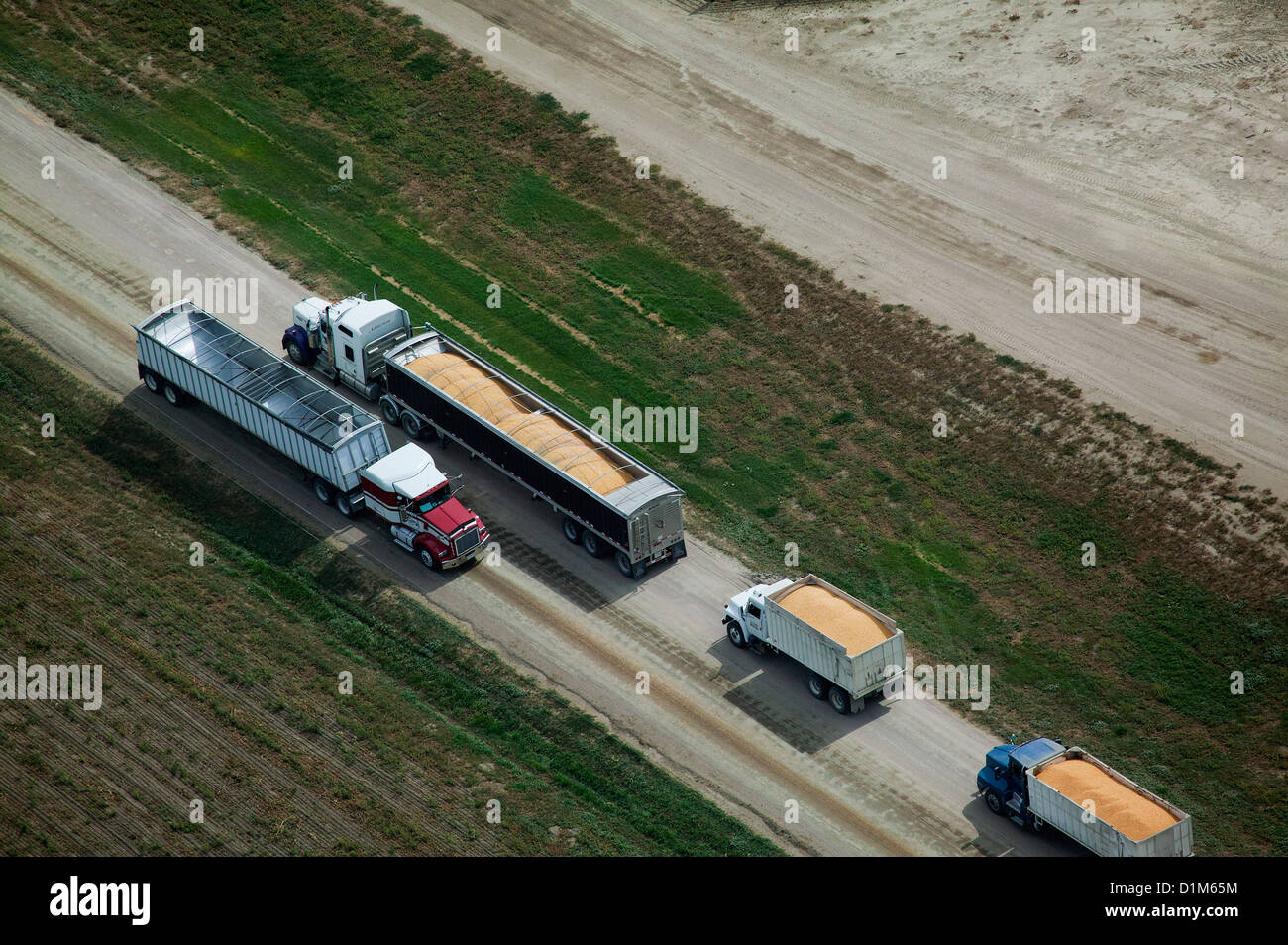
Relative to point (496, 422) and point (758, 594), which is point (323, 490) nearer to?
point (496, 422)

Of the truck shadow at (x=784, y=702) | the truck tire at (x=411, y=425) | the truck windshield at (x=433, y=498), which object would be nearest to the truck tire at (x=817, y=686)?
the truck shadow at (x=784, y=702)

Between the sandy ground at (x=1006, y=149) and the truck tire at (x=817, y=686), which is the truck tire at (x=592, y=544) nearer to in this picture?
the truck tire at (x=817, y=686)

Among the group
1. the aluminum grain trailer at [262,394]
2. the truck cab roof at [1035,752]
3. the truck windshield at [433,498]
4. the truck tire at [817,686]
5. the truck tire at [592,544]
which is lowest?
the truck tire at [817,686]

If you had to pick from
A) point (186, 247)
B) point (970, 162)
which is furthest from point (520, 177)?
point (970, 162)

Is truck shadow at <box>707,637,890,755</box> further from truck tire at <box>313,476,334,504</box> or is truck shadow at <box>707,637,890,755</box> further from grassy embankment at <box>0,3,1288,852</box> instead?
truck tire at <box>313,476,334,504</box>

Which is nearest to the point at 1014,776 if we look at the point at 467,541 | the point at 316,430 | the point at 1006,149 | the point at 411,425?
the point at 467,541

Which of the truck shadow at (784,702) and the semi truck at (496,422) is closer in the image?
the truck shadow at (784,702)

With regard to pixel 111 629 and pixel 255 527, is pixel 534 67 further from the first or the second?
pixel 111 629
